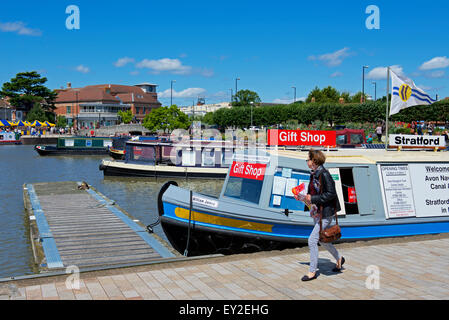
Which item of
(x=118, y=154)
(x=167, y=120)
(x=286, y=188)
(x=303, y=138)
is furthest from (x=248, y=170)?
(x=167, y=120)

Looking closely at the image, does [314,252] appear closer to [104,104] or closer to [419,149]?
[419,149]

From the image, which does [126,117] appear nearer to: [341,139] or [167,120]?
[167,120]


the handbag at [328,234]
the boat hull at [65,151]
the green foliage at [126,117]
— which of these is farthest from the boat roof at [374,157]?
the green foliage at [126,117]

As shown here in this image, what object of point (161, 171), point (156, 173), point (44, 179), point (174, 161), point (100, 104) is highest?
point (100, 104)

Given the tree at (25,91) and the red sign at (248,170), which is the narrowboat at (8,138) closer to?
the tree at (25,91)

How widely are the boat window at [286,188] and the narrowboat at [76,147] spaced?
52.3 metres

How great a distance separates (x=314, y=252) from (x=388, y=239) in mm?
3351

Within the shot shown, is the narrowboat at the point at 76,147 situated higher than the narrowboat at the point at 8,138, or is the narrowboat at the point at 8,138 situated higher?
the narrowboat at the point at 8,138

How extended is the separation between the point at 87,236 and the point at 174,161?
21834mm

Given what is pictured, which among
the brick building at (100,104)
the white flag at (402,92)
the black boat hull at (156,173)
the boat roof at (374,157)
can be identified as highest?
the brick building at (100,104)

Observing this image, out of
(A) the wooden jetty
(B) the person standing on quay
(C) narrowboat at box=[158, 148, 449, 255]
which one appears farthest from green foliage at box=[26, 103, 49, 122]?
(B) the person standing on quay

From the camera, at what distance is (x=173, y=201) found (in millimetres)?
10102

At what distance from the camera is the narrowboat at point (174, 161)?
3228 centimetres

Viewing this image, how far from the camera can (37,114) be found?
10669cm
